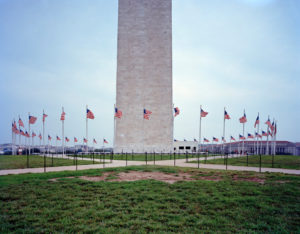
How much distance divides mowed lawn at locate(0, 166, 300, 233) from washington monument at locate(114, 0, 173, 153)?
39.0 m

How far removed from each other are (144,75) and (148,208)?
1799 inches

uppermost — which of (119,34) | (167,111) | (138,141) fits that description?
(119,34)

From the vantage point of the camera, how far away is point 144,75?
5178 cm

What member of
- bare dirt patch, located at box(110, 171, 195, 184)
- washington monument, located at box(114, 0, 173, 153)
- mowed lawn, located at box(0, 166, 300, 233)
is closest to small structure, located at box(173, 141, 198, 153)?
washington monument, located at box(114, 0, 173, 153)


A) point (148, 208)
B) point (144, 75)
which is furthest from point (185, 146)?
point (148, 208)

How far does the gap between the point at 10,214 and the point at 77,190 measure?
11.1 ft

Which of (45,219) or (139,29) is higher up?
(139,29)

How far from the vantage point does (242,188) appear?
11.0 m

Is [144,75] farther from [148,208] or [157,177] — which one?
[148,208]

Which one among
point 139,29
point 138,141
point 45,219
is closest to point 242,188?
point 45,219

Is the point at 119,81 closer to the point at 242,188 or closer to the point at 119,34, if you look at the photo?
the point at 119,34

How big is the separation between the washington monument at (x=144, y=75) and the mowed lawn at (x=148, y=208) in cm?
3901

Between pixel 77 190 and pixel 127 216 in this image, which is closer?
pixel 127 216

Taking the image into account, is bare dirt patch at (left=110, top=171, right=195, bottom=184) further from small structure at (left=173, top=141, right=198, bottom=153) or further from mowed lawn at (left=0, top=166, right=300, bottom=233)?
small structure at (left=173, top=141, right=198, bottom=153)
